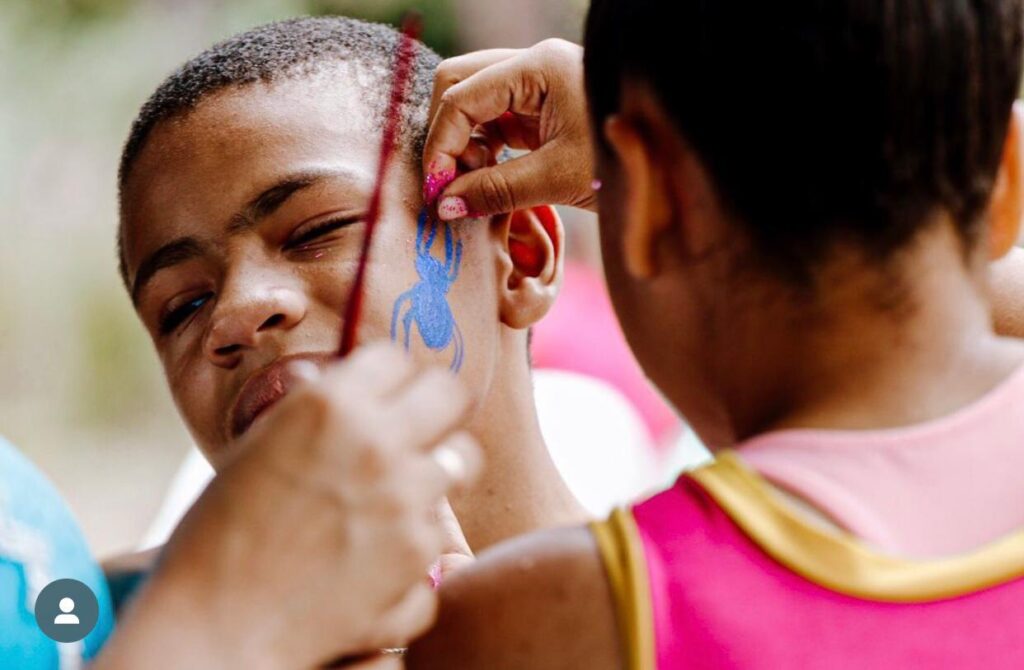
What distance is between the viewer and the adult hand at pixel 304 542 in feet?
2.49

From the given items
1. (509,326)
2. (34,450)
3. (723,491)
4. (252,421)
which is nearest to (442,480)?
(723,491)

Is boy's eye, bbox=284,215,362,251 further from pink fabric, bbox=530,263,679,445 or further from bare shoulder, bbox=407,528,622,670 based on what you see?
pink fabric, bbox=530,263,679,445

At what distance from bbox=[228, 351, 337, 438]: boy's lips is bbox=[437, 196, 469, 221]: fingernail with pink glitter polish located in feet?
0.72

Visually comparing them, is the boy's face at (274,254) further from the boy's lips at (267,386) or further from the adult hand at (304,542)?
the adult hand at (304,542)

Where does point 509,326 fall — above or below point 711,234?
below

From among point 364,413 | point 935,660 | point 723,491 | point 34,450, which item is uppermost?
point 364,413

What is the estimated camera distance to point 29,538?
101 centimetres

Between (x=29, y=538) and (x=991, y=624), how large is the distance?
0.71m

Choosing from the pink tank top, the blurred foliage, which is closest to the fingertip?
the pink tank top

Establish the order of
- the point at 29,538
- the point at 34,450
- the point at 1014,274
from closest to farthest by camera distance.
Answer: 1. the point at 29,538
2. the point at 1014,274
3. the point at 34,450

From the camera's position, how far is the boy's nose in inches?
50.6

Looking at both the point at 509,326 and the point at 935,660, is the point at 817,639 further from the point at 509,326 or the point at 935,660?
the point at 509,326

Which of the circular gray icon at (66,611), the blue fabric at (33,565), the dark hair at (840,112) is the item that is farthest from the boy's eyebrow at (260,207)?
the dark hair at (840,112)

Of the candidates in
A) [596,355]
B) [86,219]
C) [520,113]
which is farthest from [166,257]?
[86,219]
